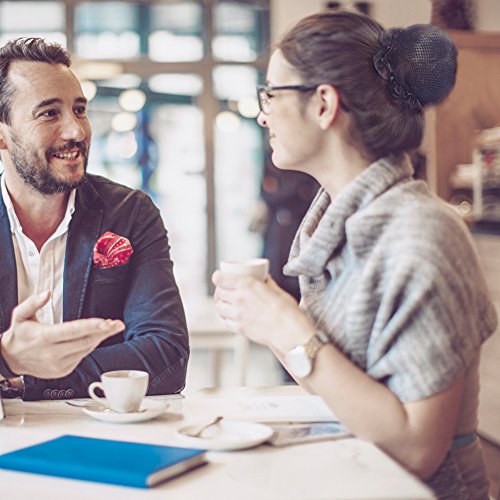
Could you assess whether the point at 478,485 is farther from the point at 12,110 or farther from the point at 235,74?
the point at 235,74

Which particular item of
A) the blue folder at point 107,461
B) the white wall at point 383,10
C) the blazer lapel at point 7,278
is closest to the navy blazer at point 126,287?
the blazer lapel at point 7,278

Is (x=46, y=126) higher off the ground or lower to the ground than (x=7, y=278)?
higher

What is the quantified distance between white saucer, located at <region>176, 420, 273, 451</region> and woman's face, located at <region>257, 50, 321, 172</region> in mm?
566

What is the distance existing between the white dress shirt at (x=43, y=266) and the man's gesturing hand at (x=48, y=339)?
69 centimetres

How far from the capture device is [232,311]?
1634 mm

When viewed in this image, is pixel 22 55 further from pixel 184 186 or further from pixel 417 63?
→ pixel 184 186

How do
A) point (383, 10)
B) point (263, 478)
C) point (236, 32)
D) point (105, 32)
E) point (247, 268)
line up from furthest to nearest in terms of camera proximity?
point (236, 32), point (105, 32), point (383, 10), point (247, 268), point (263, 478)

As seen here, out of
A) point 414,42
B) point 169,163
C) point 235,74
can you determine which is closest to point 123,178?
point 169,163

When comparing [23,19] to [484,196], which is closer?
[484,196]

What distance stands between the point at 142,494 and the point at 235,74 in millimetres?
6914

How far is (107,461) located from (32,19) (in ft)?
23.1

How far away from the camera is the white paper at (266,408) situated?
170 cm

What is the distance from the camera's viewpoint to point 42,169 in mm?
2590

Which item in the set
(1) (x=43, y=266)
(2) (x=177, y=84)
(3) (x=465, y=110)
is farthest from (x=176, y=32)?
(1) (x=43, y=266)
